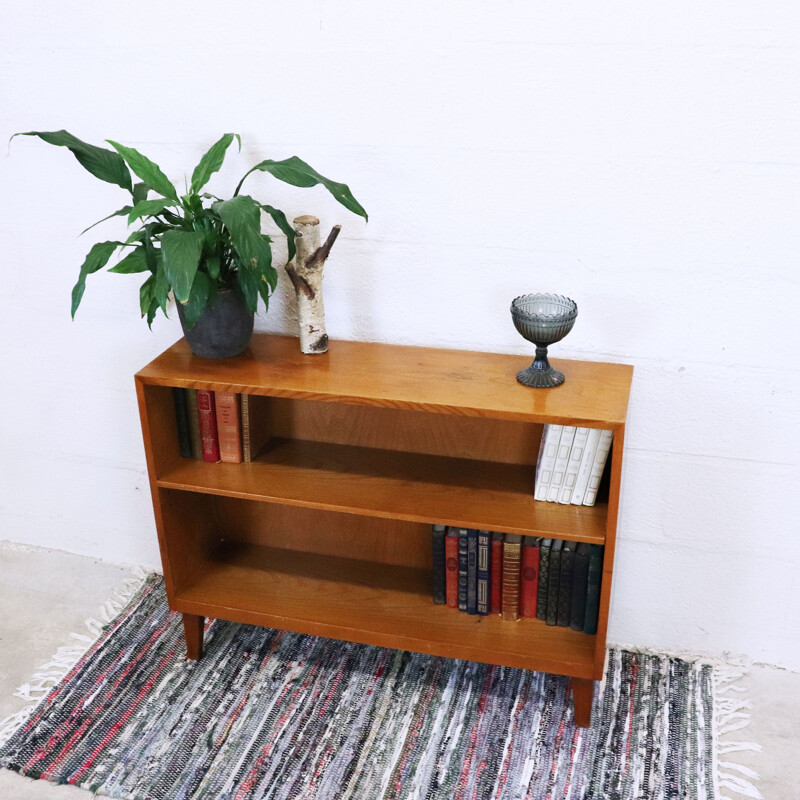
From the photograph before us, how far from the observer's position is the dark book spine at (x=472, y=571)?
1968 mm

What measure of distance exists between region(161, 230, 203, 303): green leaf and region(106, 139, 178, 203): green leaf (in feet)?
0.42

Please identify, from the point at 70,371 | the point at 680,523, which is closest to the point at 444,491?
the point at 680,523

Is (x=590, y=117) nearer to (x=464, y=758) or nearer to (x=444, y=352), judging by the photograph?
(x=444, y=352)

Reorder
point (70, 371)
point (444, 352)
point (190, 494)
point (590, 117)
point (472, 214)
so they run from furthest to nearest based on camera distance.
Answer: point (70, 371) → point (190, 494) → point (444, 352) → point (472, 214) → point (590, 117)

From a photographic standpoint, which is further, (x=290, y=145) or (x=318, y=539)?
(x=318, y=539)

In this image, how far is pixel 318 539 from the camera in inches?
89.0

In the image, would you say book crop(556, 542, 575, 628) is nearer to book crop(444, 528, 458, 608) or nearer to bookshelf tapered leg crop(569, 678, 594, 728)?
bookshelf tapered leg crop(569, 678, 594, 728)

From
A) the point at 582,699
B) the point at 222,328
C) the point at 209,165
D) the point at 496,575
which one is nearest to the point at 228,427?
the point at 222,328

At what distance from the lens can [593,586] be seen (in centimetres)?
190

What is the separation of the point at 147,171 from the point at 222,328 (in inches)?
13.6

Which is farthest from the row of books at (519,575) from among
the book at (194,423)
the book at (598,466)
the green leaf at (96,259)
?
the green leaf at (96,259)

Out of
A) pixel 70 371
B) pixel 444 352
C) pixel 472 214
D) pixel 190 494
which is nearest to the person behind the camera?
pixel 472 214

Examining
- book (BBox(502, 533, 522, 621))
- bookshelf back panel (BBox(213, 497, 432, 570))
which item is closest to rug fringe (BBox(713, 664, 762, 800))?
book (BBox(502, 533, 522, 621))

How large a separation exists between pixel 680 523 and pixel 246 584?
104cm
